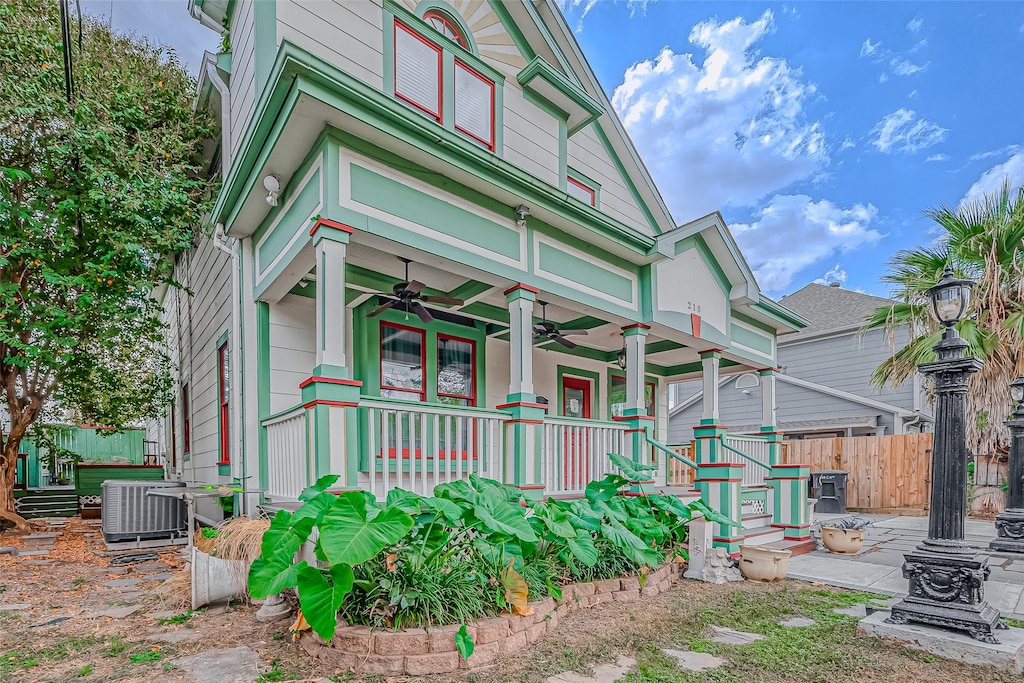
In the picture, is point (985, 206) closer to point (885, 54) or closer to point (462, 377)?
point (462, 377)

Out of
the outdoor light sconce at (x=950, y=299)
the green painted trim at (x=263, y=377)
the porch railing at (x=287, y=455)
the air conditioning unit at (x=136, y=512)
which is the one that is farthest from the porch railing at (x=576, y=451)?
the air conditioning unit at (x=136, y=512)

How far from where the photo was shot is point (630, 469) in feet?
18.4

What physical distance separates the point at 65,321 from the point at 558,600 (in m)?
6.96

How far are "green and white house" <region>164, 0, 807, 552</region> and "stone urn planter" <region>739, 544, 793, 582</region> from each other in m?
0.24

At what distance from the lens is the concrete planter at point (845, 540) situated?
23.0 feet

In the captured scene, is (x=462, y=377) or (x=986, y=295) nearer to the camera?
(x=462, y=377)

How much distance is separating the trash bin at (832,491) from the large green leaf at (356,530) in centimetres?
1144

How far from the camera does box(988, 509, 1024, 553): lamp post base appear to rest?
24.6 feet

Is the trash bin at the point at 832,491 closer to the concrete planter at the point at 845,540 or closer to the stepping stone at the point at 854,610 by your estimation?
the concrete planter at the point at 845,540

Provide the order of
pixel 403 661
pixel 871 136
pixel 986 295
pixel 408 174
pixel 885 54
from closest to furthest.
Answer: pixel 403 661 → pixel 408 174 → pixel 986 295 → pixel 885 54 → pixel 871 136

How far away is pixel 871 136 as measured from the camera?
25.0 meters

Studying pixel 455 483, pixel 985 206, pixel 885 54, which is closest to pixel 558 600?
pixel 455 483

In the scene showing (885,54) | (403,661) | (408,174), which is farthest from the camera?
(885,54)

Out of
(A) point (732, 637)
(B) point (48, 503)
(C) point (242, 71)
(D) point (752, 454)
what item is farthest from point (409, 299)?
(B) point (48, 503)
